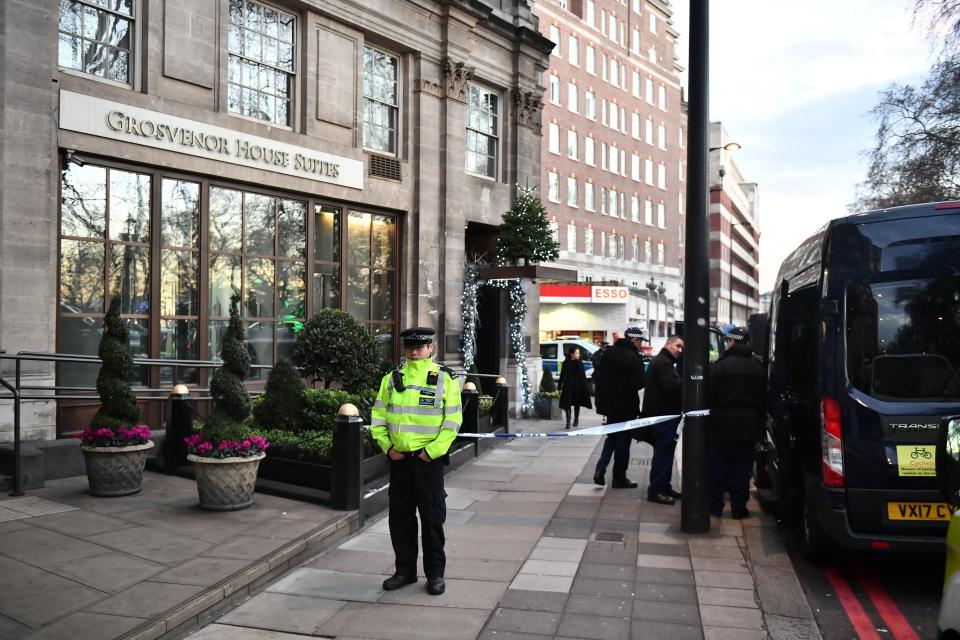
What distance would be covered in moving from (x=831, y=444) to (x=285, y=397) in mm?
6386

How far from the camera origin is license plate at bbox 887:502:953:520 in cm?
553

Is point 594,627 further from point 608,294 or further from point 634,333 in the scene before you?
point 608,294

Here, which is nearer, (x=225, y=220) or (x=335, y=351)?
(x=335, y=351)

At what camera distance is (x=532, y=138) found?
1903 cm

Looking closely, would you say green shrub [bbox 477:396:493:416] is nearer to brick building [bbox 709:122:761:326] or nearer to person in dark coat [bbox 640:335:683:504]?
person in dark coat [bbox 640:335:683:504]

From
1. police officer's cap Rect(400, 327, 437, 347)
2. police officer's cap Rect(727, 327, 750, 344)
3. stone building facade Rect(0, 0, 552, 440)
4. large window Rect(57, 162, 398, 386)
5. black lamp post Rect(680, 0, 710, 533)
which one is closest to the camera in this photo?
police officer's cap Rect(400, 327, 437, 347)

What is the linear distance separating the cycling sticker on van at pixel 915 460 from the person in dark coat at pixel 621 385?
3.80 meters

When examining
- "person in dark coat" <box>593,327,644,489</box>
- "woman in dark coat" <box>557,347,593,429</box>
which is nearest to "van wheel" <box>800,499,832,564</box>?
"person in dark coat" <box>593,327,644,489</box>

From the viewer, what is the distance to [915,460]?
557 centimetres

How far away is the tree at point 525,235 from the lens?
17.0 m

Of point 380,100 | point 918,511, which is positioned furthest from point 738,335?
point 380,100

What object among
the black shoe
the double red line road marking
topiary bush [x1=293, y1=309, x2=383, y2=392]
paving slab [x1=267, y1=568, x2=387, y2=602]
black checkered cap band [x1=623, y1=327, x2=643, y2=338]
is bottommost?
paving slab [x1=267, y1=568, x2=387, y2=602]

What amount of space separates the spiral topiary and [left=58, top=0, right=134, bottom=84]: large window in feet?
15.8

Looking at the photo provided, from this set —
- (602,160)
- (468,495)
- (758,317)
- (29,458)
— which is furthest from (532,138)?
(602,160)
